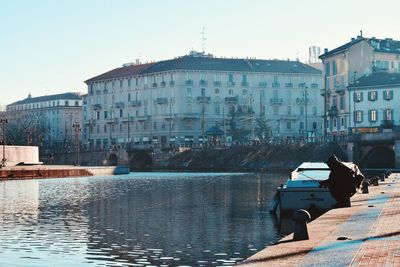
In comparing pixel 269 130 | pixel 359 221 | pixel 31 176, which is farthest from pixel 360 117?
pixel 359 221

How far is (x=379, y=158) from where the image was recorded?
131125 mm

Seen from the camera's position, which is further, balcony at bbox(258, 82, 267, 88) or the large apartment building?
balcony at bbox(258, 82, 267, 88)

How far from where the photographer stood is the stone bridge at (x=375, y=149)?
119 metres

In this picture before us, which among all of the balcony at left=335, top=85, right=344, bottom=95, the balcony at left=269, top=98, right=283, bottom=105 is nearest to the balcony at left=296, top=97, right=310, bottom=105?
the balcony at left=269, top=98, right=283, bottom=105

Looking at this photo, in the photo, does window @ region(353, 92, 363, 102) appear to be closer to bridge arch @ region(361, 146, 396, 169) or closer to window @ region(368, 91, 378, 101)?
window @ region(368, 91, 378, 101)

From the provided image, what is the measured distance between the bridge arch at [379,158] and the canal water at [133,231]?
233 feet

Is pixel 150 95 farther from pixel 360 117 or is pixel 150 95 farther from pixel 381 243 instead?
pixel 381 243

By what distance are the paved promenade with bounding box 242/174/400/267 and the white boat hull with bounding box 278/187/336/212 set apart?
8500 millimetres

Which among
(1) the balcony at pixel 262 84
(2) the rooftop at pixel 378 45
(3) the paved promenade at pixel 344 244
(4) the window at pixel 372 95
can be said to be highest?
(2) the rooftop at pixel 378 45

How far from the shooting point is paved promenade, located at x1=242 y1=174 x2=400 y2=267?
69.3 ft

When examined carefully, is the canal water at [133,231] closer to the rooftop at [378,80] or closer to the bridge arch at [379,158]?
the bridge arch at [379,158]

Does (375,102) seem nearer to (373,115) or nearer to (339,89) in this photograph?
(373,115)

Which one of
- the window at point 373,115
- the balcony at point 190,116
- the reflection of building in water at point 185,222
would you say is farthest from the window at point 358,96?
the reflection of building in water at point 185,222

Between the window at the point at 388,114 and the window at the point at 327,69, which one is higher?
the window at the point at 327,69
